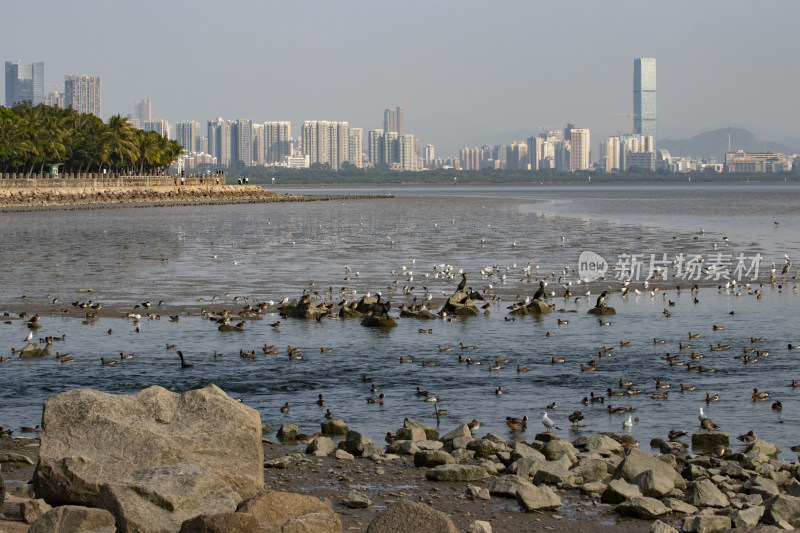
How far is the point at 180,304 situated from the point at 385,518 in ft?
72.4

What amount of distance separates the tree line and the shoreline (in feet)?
17.9

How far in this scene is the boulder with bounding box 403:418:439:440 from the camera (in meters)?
15.0

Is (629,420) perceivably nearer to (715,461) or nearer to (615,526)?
(715,461)

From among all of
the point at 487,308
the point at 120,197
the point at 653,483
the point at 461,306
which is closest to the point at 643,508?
the point at 653,483

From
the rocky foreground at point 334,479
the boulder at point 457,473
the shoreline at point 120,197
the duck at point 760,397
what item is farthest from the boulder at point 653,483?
the shoreline at point 120,197

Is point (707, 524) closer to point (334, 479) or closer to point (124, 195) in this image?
point (334, 479)

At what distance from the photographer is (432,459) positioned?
44.3 ft

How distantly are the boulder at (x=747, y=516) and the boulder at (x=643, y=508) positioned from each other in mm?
863

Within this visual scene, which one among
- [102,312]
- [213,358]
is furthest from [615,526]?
[102,312]

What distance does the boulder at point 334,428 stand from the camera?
15422 mm

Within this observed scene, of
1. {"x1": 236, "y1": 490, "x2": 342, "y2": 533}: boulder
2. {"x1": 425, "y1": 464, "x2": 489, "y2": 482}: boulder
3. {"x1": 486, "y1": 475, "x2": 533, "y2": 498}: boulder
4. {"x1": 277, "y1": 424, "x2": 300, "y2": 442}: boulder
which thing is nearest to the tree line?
{"x1": 277, "y1": 424, "x2": 300, "y2": 442}: boulder

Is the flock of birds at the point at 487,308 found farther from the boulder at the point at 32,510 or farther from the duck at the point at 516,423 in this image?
the boulder at the point at 32,510

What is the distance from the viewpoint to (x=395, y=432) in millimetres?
15680

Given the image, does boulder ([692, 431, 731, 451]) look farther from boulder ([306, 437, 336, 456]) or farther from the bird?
the bird
